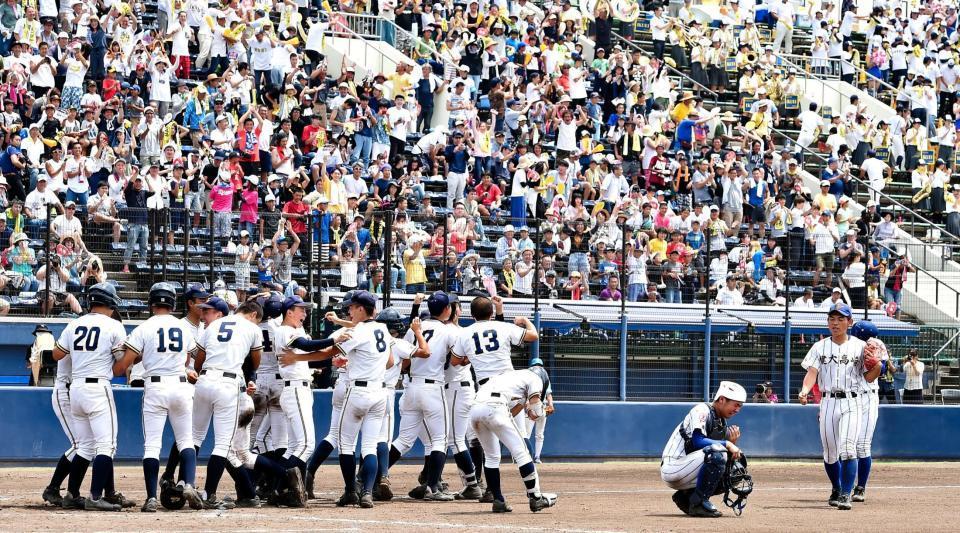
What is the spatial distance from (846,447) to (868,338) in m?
1.11

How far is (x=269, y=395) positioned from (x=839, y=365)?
17.5ft

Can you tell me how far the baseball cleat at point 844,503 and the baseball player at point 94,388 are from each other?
6498 millimetres

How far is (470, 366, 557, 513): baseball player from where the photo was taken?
13.1 meters

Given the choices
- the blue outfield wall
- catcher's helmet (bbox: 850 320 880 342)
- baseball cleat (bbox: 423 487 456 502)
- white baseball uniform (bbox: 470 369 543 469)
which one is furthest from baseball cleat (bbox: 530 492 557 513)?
the blue outfield wall

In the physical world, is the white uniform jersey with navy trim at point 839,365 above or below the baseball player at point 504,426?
above

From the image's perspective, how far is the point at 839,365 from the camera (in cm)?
1457

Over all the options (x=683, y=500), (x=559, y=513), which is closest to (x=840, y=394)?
(x=683, y=500)

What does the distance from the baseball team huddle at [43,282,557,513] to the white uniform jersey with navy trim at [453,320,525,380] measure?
0.01 m

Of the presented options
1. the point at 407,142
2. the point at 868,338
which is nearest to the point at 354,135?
the point at 407,142

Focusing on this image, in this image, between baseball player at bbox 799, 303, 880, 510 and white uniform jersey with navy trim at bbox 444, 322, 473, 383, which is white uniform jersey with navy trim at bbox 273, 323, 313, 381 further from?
baseball player at bbox 799, 303, 880, 510

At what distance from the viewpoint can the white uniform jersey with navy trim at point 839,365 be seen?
1455cm

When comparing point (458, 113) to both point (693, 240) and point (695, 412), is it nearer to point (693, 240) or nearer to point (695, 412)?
point (693, 240)

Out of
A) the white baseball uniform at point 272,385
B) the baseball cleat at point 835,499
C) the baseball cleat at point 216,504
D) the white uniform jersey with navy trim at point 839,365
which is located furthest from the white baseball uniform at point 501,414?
the baseball cleat at point 835,499

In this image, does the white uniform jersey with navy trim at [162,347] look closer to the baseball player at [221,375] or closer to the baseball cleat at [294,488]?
the baseball player at [221,375]
